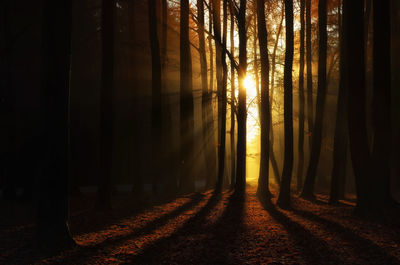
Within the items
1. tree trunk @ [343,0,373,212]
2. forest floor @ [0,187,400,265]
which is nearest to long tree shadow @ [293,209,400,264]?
Result: forest floor @ [0,187,400,265]

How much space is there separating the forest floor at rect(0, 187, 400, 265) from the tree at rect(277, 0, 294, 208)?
75.1 inches

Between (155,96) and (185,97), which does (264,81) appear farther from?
(155,96)

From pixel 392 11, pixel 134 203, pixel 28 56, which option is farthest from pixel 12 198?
pixel 392 11

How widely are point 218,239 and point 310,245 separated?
6.04ft

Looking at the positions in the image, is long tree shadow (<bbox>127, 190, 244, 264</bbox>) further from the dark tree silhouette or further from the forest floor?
the dark tree silhouette

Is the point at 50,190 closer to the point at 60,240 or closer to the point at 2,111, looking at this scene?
the point at 60,240

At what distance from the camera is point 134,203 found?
44.6 ft

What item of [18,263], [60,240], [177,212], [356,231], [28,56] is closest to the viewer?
[18,263]

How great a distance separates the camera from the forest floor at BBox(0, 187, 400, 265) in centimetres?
589

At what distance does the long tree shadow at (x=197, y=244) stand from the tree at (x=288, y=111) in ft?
11.8

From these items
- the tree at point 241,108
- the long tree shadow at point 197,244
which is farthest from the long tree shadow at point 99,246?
the tree at point 241,108

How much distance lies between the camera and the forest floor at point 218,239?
5895 millimetres

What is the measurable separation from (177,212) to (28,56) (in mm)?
11962

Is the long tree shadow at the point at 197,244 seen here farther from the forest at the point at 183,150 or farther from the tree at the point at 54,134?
the tree at the point at 54,134
